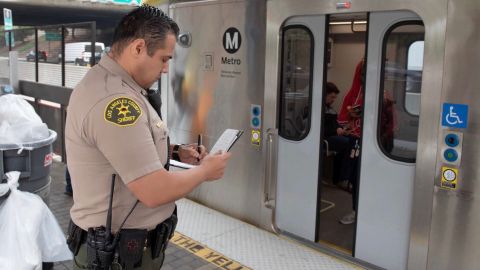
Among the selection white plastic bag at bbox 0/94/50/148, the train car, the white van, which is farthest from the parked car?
white plastic bag at bbox 0/94/50/148

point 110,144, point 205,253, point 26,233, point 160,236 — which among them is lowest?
point 205,253

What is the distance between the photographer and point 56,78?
26.2ft

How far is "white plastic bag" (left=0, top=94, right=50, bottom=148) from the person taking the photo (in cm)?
323

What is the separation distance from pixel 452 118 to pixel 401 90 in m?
0.46

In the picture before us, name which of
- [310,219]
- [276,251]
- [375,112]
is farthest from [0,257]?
[375,112]

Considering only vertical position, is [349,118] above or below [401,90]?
below

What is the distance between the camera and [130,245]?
1.81 m

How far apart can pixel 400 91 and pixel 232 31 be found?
1.78m

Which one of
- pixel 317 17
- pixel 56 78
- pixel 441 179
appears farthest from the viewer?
pixel 56 78

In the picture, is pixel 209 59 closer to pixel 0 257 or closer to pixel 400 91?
pixel 400 91

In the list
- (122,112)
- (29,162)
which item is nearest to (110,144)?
(122,112)

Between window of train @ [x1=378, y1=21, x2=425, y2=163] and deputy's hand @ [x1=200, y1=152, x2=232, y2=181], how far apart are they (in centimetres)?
183

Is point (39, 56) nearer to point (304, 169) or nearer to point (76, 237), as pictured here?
point (304, 169)

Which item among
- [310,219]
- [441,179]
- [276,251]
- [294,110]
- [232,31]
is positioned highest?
[232,31]
